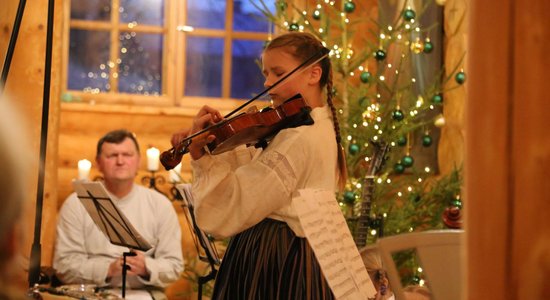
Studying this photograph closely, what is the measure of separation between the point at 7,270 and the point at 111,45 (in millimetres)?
5719

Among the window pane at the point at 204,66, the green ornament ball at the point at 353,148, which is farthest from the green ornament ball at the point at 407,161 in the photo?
the window pane at the point at 204,66

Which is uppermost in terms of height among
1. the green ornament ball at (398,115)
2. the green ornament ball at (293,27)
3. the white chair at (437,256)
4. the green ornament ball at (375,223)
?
the green ornament ball at (293,27)

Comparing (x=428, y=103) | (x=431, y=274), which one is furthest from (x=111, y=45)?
(x=431, y=274)

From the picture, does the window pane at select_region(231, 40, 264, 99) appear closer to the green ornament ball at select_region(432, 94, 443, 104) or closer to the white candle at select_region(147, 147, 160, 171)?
the white candle at select_region(147, 147, 160, 171)

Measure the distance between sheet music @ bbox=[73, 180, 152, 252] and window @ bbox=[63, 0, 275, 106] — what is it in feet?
7.44

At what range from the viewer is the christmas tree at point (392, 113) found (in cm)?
491

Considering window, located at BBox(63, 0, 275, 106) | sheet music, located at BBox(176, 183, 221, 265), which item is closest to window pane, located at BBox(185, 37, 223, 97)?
window, located at BBox(63, 0, 275, 106)

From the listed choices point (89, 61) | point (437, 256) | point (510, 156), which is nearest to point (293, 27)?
point (89, 61)

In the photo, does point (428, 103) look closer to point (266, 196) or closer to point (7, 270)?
point (266, 196)

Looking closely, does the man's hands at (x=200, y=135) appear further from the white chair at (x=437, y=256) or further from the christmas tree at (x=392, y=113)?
the christmas tree at (x=392, y=113)

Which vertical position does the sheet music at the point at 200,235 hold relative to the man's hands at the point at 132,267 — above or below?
above

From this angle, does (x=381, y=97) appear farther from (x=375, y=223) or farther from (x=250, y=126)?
(x=250, y=126)

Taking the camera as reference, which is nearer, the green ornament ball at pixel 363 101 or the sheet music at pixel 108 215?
the sheet music at pixel 108 215

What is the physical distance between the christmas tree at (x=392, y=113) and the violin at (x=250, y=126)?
2.23m
